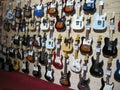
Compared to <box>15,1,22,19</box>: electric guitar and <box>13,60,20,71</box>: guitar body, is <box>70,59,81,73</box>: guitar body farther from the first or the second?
<box>15,1,22,19</box>: electric guitar

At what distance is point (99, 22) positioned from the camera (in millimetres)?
2545

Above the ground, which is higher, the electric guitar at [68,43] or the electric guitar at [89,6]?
the electric guitar at [89,6]

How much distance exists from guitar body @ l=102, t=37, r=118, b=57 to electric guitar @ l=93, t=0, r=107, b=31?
157 millimetres

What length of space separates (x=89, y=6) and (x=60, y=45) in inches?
30.1

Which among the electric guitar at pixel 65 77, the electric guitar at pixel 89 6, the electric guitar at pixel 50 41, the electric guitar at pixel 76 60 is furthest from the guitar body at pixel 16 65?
the electric guitar at pixel 89 6

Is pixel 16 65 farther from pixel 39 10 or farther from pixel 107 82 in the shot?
pixel 107 82

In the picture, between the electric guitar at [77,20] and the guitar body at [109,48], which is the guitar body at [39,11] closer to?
the electric guitar at [77,20]

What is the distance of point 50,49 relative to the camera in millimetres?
3199

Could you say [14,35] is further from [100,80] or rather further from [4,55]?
[100,80]

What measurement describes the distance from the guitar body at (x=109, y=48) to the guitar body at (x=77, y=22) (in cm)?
43

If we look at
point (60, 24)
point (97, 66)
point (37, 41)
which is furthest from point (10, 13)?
point (97, 66)

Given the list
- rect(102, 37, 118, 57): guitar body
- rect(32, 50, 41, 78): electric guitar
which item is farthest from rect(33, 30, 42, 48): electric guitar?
rect(102, 37, 118, 57): guitar body

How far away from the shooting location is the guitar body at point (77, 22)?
9.07 feet

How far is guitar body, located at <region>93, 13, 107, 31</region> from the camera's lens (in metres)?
2.51
